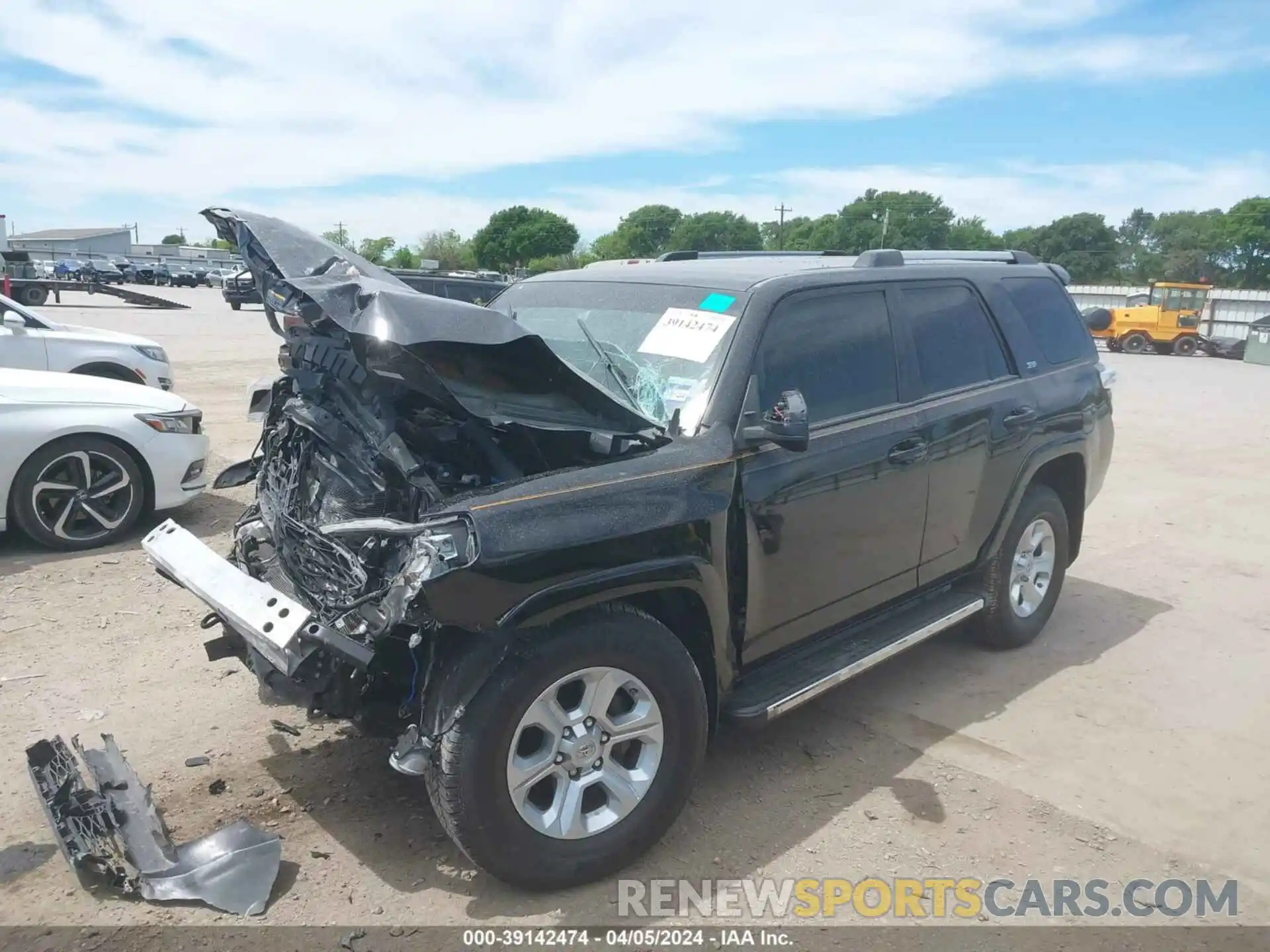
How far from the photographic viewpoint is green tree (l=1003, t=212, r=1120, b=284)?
80062mm

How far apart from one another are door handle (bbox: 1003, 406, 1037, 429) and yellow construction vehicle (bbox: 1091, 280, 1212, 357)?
97.4 feet

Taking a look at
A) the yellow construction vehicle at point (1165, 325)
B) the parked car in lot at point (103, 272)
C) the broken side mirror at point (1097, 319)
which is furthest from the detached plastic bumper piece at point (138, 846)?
the parked car in lot at point (103, 272)

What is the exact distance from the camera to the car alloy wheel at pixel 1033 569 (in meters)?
5.02

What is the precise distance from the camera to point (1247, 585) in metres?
6.27

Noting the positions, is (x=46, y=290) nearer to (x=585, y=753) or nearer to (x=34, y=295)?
(x=34, y=295)

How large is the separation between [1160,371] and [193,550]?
2502 cm

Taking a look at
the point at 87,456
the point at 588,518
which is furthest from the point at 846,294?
A: the point at 87,456

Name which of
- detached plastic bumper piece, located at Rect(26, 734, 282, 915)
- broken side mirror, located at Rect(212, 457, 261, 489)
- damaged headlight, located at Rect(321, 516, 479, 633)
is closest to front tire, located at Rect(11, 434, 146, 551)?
broken side mirror, located at Rect(212, 457, 261, 489)

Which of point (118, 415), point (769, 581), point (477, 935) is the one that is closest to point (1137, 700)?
point (769, 581)

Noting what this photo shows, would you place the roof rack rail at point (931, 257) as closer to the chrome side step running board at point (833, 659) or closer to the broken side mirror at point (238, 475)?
the chrome side step running board at point (833, 659)

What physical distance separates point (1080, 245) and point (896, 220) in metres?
16.6

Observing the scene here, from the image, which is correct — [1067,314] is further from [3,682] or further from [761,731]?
[3,682]

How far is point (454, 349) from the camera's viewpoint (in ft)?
9.86

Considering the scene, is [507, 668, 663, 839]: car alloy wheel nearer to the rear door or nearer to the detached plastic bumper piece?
the detached plastic bumper piece
